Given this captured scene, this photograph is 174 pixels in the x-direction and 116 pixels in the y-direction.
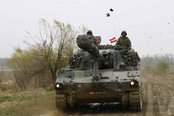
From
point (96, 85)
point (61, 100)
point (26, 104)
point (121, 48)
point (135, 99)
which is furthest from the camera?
point (121, 48)

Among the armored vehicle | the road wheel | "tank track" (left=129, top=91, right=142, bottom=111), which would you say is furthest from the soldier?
the road wheel

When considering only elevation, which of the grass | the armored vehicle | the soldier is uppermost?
the soldier

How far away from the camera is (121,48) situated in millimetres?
15867

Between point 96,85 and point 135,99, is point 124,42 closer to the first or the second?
point 96,85

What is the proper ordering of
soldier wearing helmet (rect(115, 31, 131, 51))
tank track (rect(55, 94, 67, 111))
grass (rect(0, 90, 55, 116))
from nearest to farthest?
grass (rect(0, 90, 55, 116)), tank track (rect(55, 94, 67, 111)), soldier wearing helmet (rect(115, 31, 131, 51))

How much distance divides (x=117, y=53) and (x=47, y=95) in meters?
3.87

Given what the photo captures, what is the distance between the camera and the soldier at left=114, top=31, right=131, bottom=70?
49.4ft

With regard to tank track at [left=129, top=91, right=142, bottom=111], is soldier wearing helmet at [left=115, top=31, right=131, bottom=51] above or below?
above

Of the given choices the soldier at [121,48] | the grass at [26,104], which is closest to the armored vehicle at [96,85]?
the soldier at [121,48]

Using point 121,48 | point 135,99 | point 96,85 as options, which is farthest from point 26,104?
point 135,99

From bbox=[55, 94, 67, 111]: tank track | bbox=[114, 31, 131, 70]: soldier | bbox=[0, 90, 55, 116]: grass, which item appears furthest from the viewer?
bbox=[114, 31, 131, 70]: soldier

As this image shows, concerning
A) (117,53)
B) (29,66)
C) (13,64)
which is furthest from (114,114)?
(13,64)

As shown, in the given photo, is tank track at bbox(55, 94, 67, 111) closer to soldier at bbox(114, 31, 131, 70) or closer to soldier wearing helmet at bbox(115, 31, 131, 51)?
soldier at bbox(114, 31, 131, 70)

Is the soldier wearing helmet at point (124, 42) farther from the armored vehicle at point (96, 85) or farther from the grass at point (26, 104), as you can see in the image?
the grass at point (26, 104)
